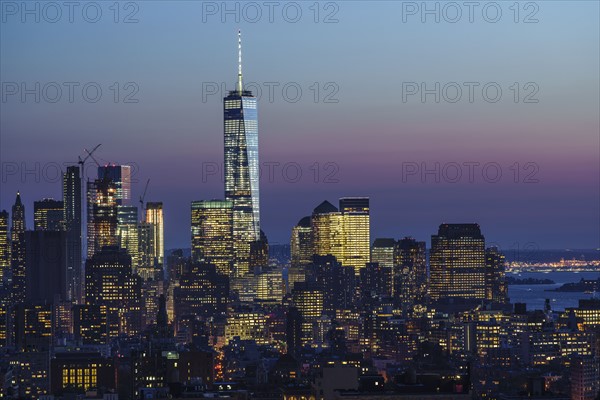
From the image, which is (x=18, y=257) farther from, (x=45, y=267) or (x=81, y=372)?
(x=81, y=372)

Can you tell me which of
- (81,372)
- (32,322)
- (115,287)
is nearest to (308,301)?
(115,287)

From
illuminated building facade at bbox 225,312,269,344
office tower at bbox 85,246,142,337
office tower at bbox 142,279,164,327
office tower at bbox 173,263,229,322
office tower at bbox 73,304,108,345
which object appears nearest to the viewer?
office tower at bbox 73,304,108,345

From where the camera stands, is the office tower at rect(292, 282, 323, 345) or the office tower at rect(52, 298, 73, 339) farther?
the office tower at rect(292, 282, 323, 345)

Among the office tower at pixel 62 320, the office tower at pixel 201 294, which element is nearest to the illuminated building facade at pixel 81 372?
the office tower at pixel 62 320

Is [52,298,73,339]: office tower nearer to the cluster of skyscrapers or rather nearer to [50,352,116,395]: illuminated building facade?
the cluster of skyscrapers

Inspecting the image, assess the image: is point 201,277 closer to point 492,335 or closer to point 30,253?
point 30,253

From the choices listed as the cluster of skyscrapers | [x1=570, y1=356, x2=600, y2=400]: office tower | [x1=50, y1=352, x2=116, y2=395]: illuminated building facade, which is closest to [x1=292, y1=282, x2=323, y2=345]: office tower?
the cluster of skyscrapers

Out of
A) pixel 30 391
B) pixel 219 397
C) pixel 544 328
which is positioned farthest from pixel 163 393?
pixel 544 328
